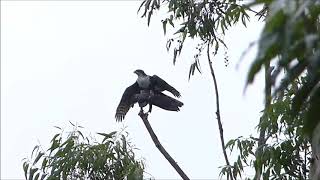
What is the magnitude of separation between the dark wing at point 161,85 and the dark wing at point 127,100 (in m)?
0.14

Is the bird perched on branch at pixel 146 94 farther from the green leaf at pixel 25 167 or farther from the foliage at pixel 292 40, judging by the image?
the foliage at pixel 292 40

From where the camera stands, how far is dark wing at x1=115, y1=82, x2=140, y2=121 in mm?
4980

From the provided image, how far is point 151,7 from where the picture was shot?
4.32 meters

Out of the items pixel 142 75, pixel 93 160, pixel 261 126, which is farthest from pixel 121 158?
pixel 142 75

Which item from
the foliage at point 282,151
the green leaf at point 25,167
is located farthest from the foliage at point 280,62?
the green leaf at point 25,167

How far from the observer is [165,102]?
16.0 feet

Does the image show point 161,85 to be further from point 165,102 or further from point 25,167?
point 25,167

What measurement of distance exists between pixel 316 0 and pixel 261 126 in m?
2.57

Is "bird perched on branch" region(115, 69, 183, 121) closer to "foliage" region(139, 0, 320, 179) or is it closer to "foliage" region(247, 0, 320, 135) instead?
"foliage" region(139, 0, 320, 179)

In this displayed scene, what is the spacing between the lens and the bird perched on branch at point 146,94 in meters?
4.86

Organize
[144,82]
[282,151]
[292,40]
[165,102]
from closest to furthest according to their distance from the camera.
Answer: [292,40] < [282,151] < [165,102] < [144,82]

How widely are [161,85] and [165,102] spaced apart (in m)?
0.28

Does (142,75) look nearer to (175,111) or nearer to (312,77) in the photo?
(175,111)

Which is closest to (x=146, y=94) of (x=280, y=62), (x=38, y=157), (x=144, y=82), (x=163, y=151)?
(x=144, y=82)
